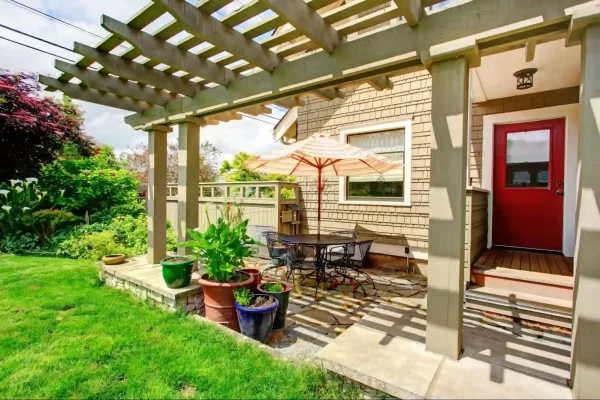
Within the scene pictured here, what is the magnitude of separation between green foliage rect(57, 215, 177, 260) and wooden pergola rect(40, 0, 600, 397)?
3.74 meters

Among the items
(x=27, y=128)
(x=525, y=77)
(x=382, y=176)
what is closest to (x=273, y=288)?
(x=382, y=176)

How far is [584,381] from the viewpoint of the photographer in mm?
1708

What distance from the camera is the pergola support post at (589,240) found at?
1699mm

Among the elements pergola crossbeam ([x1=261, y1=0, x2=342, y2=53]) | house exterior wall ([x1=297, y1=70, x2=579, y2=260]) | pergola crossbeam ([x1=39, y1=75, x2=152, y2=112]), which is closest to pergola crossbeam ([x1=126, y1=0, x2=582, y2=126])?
pergola crossbeam ([x1=261, y1=0, x2=342, y2=53])

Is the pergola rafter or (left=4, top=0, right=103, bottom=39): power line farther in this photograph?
(left=4, top=0, right=103, bottom=39): power line

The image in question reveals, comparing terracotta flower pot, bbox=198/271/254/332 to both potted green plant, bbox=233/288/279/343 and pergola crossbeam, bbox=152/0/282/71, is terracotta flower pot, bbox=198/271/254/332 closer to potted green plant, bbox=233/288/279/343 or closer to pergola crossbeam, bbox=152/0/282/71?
potted green plant, bbox=233/288/279/343

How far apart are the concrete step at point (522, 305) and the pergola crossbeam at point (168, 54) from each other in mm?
4042

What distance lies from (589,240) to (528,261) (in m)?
3.03

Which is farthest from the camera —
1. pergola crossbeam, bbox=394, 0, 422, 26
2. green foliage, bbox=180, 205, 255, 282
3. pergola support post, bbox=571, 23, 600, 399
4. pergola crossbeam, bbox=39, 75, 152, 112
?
pergola crossbeam, bbox=39, 75, 152, 112

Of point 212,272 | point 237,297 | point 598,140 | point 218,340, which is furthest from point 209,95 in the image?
point 598,140

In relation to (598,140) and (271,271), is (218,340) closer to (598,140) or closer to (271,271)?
(271,271)

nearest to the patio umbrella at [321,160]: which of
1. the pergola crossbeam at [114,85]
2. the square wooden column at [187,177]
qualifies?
the square wooden column at [187,177]

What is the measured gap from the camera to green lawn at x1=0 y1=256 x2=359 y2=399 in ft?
7.04

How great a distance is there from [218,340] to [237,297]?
0.45 meters
